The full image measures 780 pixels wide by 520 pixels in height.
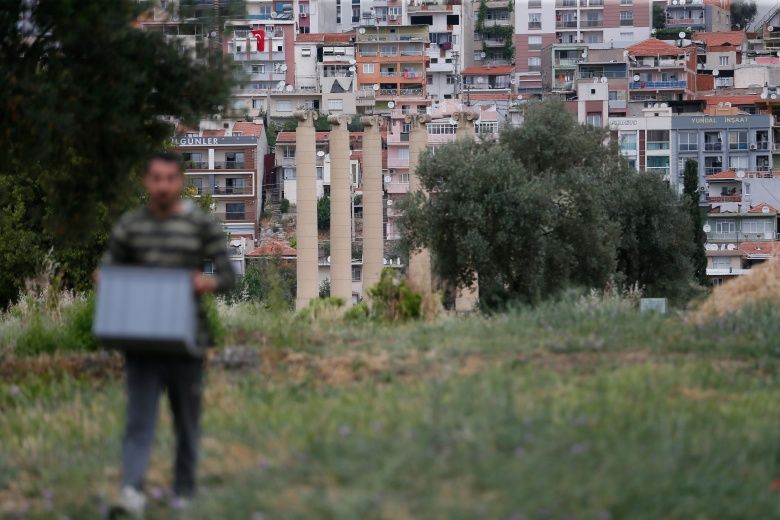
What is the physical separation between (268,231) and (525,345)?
125m

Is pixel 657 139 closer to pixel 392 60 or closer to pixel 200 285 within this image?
pixel 392 60

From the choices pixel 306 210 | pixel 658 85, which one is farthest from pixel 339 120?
pixel 658 85

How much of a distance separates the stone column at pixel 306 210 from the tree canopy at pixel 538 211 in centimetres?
1612

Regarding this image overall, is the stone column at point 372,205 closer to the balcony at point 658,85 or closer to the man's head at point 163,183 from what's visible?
the man's head at point 163,183

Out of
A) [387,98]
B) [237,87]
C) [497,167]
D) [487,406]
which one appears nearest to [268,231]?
[387,98]

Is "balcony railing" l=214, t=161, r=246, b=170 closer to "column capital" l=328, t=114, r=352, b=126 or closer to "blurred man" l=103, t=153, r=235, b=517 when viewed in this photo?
"column capital" l=328, t=114, r=352, b=126

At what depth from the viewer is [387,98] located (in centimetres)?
18350

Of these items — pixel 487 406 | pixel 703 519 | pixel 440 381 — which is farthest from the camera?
pixel 440 381

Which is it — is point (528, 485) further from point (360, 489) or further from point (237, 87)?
point (237, 87)

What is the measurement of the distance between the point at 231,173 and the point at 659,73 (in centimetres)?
5541

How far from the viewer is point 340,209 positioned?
65.4m

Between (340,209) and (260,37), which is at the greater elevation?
(260,37)

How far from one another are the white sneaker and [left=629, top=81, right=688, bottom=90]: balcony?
166 m

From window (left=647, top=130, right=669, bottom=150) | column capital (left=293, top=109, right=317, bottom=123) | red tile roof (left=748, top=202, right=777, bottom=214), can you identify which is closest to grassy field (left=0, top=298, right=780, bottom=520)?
column capital (left=293, top=109, right=317, bottom=123)
